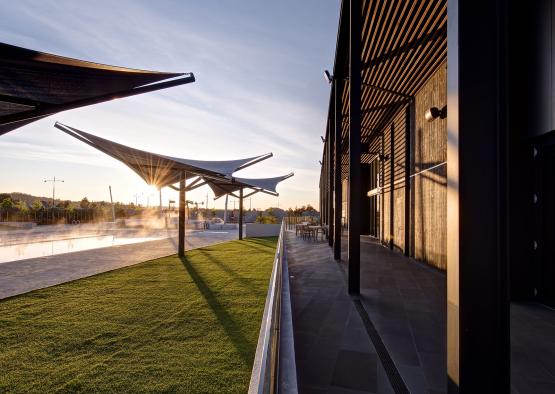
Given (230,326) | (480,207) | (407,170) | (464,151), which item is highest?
(407,170)

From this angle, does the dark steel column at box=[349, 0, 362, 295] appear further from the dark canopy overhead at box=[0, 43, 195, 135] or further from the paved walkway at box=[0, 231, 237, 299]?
the paved walkway at box=[0, 231, 237, 299]

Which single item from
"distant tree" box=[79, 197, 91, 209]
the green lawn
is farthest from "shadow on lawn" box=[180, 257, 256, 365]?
"distant tree" box=[79, 197, 91, 209]

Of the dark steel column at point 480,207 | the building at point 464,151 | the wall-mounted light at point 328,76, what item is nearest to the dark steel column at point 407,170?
the building at point 464,151

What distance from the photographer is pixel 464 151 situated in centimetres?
150

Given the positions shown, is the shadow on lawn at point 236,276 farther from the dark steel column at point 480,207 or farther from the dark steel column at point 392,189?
the dark steel column at point 392,189

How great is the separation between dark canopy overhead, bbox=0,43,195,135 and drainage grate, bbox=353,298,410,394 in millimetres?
4242

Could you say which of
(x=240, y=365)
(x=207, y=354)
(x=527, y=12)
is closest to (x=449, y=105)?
(x=240, y=365)

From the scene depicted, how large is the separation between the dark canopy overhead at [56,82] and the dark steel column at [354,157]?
2819mm

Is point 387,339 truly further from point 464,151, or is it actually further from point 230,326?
point 464,151

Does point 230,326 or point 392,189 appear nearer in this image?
point 230,326

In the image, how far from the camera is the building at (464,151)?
1.47m

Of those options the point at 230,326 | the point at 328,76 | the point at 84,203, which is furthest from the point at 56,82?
the point at 84,203

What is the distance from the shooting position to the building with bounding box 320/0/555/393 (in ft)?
4.82

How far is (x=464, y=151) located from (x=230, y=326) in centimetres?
338
